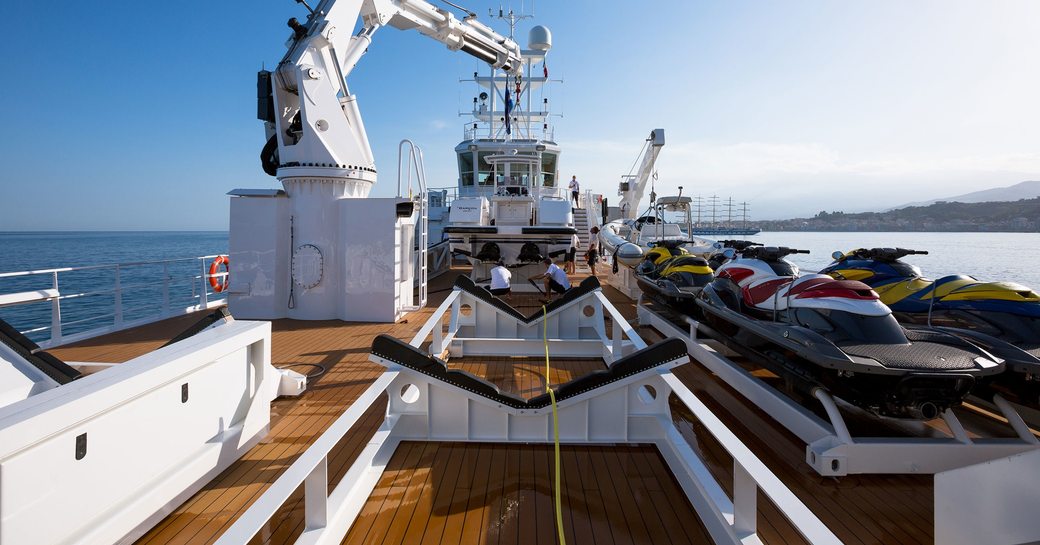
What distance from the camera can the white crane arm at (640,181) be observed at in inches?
747

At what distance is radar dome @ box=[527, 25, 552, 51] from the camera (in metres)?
18.2

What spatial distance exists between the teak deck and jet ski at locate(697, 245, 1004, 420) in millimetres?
486

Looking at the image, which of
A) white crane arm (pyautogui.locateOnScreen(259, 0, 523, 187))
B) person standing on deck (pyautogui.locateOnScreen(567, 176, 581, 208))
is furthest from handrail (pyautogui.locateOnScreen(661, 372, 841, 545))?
person standing on deck (pyautogui.locateOnScreen(567, 176, 581, 208))

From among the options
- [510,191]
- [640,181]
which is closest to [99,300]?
[510,191]

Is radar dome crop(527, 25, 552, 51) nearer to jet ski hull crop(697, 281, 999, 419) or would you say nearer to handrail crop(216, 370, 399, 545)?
jet ski hull crop(697, 281, 999, 419)

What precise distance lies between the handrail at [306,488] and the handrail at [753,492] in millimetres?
1504

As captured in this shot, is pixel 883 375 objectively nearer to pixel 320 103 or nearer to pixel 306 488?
pixel 306 488

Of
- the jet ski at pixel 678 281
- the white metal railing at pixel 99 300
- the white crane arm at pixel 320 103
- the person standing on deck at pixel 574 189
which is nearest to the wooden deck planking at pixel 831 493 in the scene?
the jet ski at pixel 678 281

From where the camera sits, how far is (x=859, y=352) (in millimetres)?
3062

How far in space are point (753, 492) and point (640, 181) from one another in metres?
20.5

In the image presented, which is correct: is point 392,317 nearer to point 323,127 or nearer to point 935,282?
point 323,127

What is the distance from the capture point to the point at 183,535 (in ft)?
7.76

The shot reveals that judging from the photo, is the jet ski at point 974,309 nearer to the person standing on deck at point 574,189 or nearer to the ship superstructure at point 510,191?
the ship superstructure at point 510,191

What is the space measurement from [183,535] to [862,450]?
3.83 m
